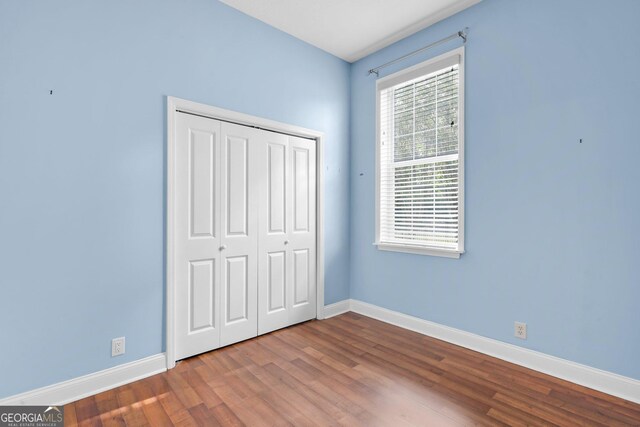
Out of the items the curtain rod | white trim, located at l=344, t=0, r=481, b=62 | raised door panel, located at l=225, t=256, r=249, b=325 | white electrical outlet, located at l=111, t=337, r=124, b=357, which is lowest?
white electrical outlet, located at l=111, t=337, r=124, b=357

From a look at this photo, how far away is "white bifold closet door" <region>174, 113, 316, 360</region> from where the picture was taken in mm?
2588

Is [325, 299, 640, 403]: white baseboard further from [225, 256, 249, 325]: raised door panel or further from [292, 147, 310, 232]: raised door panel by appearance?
[225, 256, 249, 325]: raised door panel

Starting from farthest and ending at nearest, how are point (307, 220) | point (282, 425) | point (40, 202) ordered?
point (307, 220) → point (40, 202) → point (282, 425)

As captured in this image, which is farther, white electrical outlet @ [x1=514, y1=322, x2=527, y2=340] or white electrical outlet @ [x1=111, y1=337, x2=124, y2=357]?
white electrical outlet @ [x1=514, y1=322, x2=527, y2=340]

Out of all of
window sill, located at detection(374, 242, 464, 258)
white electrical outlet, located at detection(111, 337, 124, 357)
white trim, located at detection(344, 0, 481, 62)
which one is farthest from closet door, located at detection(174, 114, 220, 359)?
white trim, located at detection(344, 0, 481, 62)

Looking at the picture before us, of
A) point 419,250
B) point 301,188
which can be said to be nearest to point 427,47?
point 301,188

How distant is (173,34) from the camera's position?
8.20 feet

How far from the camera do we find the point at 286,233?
3312 millimetres

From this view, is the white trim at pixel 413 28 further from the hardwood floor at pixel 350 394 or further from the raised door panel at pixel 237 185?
the hardwood floor at pixel 350 394

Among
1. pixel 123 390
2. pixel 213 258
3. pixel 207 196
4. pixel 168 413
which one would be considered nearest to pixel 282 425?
pixel 168 413

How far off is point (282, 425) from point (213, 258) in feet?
4.71

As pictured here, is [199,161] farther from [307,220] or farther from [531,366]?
[531,366]

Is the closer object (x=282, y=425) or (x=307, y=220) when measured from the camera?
(x=282, y=425)

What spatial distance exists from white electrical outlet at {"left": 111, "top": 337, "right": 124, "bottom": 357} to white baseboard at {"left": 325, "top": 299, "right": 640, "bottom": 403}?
2.48 metres
